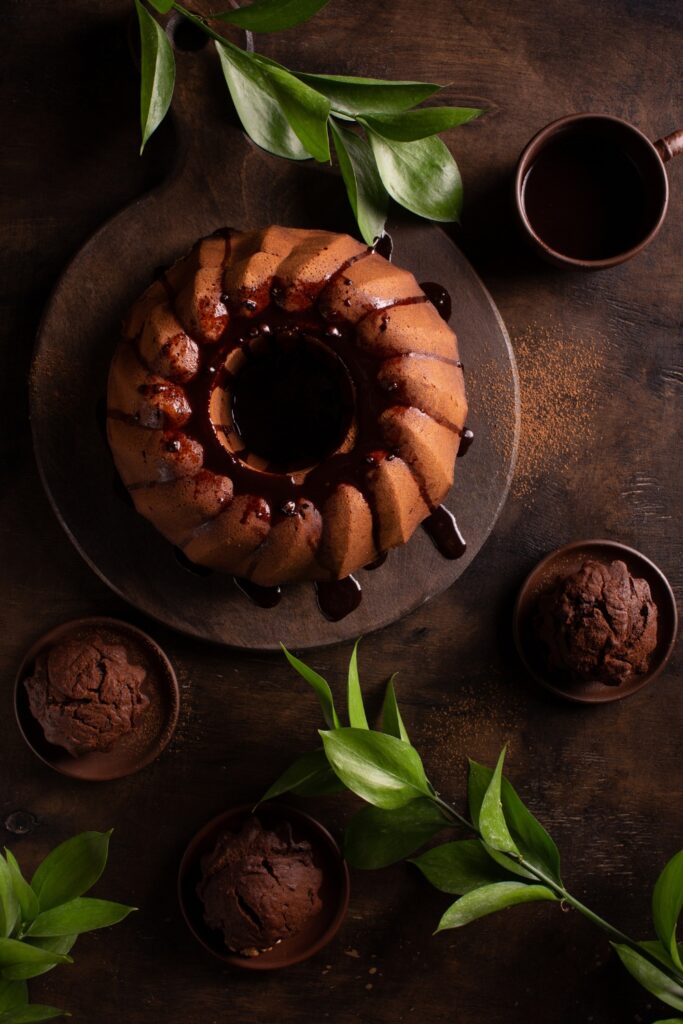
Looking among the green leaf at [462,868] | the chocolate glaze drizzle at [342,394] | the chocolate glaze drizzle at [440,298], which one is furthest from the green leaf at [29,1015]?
the chocolate glaze drizzle at [440,298]

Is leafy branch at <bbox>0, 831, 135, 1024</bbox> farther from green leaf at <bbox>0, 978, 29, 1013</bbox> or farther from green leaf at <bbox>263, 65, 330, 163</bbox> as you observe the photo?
green leaf at <bbox>263, 65, 330, 163</bbox>

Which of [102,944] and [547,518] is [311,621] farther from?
[102,944]

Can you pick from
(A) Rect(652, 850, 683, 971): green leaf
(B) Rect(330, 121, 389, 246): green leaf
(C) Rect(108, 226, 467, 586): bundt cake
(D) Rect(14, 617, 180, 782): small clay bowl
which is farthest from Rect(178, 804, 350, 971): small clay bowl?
(B) Rect(330, 121, 389, 246): green leaf

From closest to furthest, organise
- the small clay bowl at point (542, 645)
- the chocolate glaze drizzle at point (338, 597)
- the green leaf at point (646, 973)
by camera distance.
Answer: the green leaf at point (646, 973), the chocolate glaze drizzle at point (338, 597), the small clay bowl at point (542, 645)

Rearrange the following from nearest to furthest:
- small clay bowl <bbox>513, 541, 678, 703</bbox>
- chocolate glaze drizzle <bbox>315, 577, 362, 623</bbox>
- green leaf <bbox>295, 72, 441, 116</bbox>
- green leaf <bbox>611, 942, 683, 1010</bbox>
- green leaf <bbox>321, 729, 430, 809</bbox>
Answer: green leaf <bbox>321, 729, 430, 809</bbox>, green leaf <bbox>295, 72, 441, 116</bbox>, green leaf <bbox>611, 942, 683, 1010</bbox>, chocolate glaze drizzle <bbox>315, 577, 362, 623</bbox>, small clay bowl <bbox>513, 541, 678, 703</bbox>

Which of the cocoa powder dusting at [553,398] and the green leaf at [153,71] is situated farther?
the cocoa powder dusting at [553,398]

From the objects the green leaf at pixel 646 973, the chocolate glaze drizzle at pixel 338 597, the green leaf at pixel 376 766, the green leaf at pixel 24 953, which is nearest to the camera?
the green leaf at pixel 24 953

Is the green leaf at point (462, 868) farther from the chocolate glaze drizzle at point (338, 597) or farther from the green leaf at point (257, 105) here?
the green leaf at point (257, 105)

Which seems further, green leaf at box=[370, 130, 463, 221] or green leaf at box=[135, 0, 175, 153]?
green leaf at box=[370, 130, 463, 221]

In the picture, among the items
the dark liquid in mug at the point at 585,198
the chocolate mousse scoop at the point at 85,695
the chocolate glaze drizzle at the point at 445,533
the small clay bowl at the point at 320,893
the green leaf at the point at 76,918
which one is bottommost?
the small clay bowl at the point at 320,893
